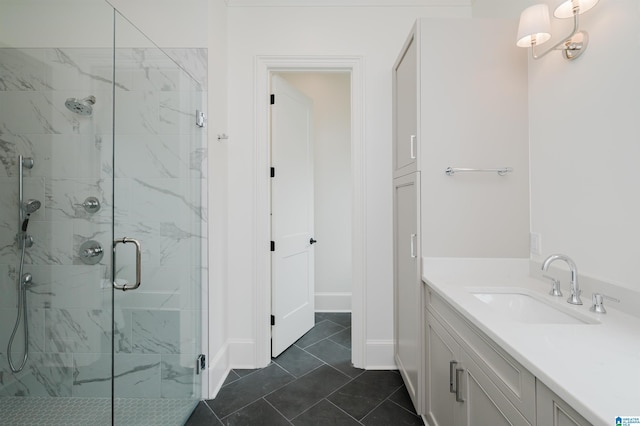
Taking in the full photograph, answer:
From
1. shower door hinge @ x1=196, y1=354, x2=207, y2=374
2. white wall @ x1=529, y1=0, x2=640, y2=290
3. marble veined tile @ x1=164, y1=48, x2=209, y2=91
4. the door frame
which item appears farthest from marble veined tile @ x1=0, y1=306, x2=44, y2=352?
white wall @ x1=529, y1=0, x2=640, y2=290

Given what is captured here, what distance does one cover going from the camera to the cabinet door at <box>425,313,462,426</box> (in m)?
1.26

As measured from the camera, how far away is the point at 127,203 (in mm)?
1488

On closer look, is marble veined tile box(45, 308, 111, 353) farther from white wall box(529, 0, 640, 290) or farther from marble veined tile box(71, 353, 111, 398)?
white wall box(529, 0, 640, 290)

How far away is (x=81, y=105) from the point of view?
146 cm

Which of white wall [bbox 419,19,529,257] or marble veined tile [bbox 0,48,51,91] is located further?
white wall [bbox 419,19,529,257]

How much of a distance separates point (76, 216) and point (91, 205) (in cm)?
9

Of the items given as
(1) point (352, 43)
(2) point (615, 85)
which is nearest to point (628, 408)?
(2) point (615, 85)

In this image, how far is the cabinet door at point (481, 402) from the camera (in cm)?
87

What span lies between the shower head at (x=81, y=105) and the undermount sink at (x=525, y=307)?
2.04 meters

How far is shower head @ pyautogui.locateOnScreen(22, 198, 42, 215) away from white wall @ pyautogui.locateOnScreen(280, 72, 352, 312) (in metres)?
2.45

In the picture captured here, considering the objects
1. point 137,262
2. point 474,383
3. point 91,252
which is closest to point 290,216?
point 137,262

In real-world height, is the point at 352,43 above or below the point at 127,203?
above

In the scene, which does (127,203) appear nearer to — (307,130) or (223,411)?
(223,411)

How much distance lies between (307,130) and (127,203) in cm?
181
